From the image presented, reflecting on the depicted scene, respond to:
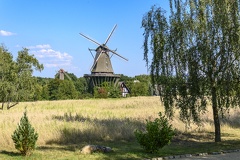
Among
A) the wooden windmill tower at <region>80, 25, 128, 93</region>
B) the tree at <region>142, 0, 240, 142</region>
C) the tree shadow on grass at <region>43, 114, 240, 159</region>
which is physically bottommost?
the tree shadow on grass at <region>43, 114, 240, 159</region>

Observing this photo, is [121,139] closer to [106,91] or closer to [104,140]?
[104,140]

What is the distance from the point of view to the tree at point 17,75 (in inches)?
1313

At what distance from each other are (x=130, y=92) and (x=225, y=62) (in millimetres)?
78604

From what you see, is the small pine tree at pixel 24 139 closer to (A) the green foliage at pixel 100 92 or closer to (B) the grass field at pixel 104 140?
(B) the grass field at pixel 104 140

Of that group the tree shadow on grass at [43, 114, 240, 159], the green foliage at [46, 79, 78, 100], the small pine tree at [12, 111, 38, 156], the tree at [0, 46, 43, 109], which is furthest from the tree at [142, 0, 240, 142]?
the green foliage at [46, 79, 78, 100]

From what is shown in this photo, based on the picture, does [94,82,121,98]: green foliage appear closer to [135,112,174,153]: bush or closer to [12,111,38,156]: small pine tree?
[135,112,174,153]: bush

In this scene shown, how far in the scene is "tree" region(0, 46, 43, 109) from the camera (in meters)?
33.3

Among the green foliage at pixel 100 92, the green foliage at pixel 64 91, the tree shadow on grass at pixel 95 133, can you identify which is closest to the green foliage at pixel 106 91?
the green foliage at pixel 100 92

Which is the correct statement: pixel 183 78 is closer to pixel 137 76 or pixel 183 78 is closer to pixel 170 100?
pixel 170 100

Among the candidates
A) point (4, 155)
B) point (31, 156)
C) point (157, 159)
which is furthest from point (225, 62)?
point (4, 155)

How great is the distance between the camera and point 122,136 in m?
17.0

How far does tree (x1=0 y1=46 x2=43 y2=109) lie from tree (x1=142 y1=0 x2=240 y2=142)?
2284cm

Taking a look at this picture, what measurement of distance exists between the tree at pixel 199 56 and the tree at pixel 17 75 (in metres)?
22.8

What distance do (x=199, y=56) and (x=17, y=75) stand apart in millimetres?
25374
